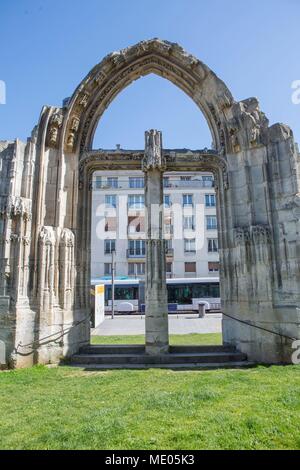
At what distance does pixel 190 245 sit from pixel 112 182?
13.1 metres

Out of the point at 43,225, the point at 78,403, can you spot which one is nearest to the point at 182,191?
the point at 43,225

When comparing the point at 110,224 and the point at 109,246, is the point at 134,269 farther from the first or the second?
the point at 110,224

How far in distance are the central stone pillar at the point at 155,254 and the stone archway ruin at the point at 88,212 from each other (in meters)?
0.59

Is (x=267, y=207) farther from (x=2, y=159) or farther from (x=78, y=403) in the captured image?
(x=2, y=159)

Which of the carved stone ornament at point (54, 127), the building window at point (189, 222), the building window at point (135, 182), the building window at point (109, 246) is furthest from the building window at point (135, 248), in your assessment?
the carved stone ornament at point (54, 127)

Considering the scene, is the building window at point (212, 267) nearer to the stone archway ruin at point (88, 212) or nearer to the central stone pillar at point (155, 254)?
the stone archway ruin at point (88, 212)

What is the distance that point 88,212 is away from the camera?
28.9ft

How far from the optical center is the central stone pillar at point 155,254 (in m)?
7.59

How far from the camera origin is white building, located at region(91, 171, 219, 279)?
106 feet

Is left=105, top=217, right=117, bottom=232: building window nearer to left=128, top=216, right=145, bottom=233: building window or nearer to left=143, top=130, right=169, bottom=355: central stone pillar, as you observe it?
left=128, top=216, right=145, bottom=233: building window

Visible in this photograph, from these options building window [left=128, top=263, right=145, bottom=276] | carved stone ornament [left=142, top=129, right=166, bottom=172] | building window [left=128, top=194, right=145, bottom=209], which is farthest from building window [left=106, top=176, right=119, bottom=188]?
carved stone ornament [left=142, top=129, right=166, bottom=172]

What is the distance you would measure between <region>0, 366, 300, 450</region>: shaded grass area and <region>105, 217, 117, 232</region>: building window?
28534mm
